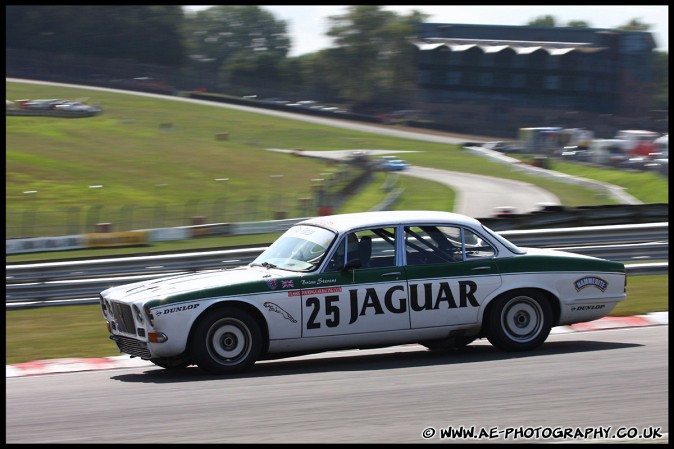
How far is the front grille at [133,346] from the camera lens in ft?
25.4

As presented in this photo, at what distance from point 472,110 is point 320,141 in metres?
19.3

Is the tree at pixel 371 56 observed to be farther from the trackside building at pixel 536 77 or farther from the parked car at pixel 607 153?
the parked car at pixel 607 153

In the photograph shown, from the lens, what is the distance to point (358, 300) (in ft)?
26.2

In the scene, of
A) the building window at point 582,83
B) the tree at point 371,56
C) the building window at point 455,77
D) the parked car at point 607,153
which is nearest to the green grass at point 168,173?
the parked car at point 607,153

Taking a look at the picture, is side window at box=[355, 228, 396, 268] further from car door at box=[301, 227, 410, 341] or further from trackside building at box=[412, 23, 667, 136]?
trackside building at box=[412, 23, 667, 136]

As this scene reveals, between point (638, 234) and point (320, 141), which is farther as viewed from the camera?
point (320, 141)

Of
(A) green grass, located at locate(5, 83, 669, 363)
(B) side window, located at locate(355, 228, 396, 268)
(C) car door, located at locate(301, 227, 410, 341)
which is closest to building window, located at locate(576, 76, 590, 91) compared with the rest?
(A) green grass, located at locate(5, 83, 669, 363)

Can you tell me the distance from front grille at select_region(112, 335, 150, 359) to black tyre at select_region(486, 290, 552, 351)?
301 centimetres

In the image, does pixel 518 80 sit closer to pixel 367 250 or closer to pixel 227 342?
pixel 367 250

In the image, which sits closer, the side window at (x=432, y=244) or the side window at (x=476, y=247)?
the side window at (x=432, y=244)

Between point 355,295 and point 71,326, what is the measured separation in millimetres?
5162

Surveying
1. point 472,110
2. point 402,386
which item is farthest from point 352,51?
point 402,386

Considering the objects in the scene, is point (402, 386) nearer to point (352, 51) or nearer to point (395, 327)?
point (395, 327)

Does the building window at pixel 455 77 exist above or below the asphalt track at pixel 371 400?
above
